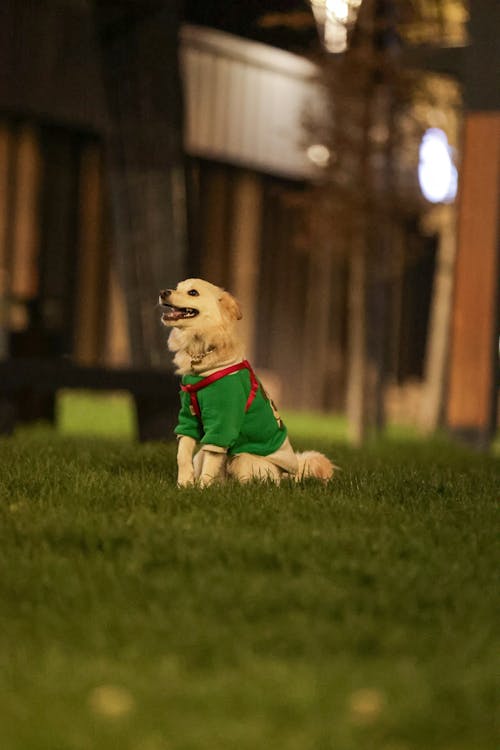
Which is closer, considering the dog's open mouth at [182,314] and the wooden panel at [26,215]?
the dog's open mouth at [182,314]

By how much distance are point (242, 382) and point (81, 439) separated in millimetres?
3551

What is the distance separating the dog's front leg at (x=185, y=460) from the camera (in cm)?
568

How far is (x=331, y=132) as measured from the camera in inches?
523

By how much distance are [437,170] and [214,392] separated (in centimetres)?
1325

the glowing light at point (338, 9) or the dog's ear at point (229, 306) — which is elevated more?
the glowing light at point (338, 9)

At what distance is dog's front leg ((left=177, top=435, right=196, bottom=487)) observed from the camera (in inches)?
224

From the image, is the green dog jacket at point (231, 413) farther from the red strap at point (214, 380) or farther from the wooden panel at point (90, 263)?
the wooden panel at point (90, 263)

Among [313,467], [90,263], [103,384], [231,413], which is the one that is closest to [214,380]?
[231,413]

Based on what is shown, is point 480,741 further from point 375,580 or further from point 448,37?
point 448,37

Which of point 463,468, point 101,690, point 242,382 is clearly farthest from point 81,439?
point 101,690

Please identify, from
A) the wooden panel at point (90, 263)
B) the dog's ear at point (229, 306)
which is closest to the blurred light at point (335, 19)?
the wooden panel at point (90, 263)

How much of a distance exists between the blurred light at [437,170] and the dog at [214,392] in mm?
10403

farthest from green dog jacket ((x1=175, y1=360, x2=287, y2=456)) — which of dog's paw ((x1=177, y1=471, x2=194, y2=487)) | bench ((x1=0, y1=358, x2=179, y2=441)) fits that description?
bench ((x1=0, y1=358, x2=179, y2=441))

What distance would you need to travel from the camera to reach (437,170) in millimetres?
18000
